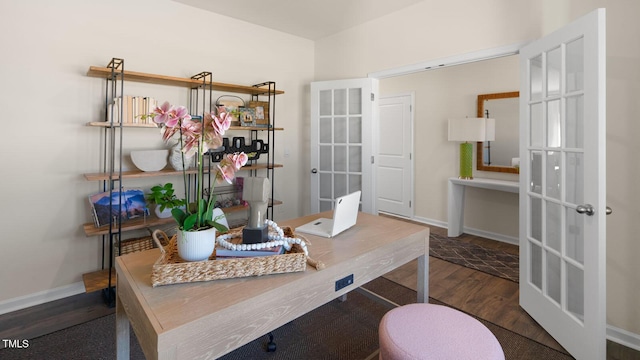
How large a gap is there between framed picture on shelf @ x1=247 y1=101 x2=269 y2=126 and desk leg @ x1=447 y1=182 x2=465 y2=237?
8.29 feet

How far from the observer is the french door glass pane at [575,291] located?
73.9 inches

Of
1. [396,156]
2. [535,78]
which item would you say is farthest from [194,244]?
[396,156]

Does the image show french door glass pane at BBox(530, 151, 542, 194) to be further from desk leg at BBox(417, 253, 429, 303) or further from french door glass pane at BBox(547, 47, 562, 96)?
desk leg at BBox(417, 253, 429, 303)

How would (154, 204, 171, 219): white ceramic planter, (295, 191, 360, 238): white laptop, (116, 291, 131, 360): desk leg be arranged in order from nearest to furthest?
(116, 291, 131, 360): desk leg, (295, 191, 360, 238): white laptop, (154, 204, 171, 219): white ceramic planter

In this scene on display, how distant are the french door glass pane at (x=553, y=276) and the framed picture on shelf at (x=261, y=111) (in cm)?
276

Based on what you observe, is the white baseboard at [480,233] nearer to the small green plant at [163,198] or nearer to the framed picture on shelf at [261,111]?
the framed picture on shelf at [261,111]

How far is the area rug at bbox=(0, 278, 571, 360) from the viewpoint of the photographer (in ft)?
6.38

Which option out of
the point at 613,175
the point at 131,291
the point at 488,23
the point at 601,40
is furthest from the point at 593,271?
the point at 131,291

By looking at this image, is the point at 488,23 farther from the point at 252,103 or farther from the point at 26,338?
the point at 26,338

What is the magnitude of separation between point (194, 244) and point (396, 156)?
15.2ft

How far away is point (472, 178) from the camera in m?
4.29

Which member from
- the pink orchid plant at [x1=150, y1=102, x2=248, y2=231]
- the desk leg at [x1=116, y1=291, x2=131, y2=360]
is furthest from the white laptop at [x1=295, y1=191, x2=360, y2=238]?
the desk leg at [x1=116, y1=291, x2=131, y2=360]

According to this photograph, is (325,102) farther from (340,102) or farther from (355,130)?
(355,130)

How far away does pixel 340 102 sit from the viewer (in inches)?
152
